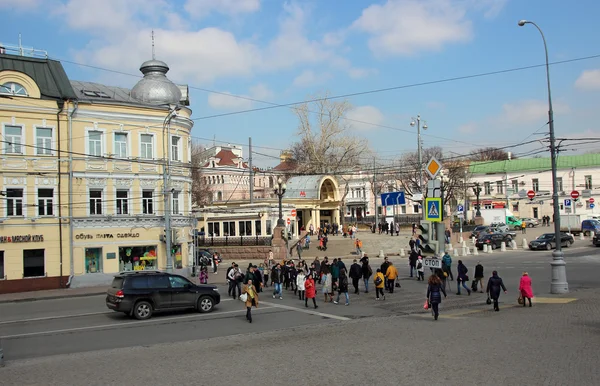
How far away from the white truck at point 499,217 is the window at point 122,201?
47629 mm

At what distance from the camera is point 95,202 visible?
106ft

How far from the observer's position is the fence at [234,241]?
4994 cm

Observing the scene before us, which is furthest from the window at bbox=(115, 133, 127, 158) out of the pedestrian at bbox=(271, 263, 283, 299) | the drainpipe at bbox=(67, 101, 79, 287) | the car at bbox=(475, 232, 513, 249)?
the car at bbox=(475, 232, 513, 249)

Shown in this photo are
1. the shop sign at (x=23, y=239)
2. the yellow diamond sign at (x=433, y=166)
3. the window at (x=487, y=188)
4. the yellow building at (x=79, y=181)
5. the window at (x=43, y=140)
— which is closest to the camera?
the yellow diamond sign at (x=433, y=166)

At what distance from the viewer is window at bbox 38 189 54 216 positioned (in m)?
31.0

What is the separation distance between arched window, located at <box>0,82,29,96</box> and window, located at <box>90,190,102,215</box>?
6541mm

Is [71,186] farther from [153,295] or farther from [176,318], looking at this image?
[176,318]

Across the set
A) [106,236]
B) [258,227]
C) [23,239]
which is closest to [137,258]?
[106,236]

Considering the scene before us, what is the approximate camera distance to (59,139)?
31297 millimetres

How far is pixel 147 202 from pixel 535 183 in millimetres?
68679

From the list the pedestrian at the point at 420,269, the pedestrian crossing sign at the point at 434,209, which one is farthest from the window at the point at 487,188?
the pedestrian crossing sign at the point at 434,209

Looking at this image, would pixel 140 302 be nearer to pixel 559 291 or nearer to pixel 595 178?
pixel 559 291

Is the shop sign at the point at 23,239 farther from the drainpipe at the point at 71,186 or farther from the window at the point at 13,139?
the window at the point at 13,139

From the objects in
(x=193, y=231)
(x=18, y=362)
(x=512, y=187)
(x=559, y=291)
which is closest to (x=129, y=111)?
(x=193, y=231)
